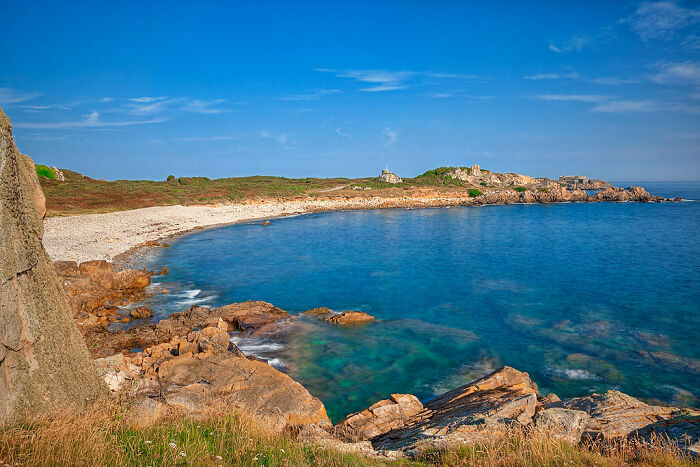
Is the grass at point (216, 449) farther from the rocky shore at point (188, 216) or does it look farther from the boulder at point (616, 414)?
the rocky shore at point (188, 216)

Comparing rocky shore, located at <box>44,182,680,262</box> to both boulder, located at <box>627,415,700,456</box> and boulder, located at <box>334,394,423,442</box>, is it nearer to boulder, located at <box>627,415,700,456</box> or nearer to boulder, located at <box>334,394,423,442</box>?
boulder, located at <box>334,394,423,442</box>

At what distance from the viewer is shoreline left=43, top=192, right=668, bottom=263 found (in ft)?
91.6

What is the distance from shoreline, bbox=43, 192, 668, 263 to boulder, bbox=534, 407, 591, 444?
24834 millimetres

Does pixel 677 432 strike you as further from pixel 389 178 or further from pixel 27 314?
pixel 389 178

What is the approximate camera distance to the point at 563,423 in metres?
6.36

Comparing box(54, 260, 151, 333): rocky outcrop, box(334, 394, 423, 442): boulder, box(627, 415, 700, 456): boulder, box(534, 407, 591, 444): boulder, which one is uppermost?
box(627, 415, 700, 456): boulder

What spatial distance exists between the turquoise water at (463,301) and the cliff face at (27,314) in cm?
640

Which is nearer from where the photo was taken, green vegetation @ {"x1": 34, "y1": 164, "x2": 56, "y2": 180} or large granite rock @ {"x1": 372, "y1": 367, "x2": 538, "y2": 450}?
large granite rock @ {"x1": 372, "y1": 367, "x2": 538, "y2": 450}

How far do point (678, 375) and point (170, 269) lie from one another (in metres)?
25.6

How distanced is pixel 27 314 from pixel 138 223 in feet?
131

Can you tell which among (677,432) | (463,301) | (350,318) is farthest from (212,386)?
(463,301)

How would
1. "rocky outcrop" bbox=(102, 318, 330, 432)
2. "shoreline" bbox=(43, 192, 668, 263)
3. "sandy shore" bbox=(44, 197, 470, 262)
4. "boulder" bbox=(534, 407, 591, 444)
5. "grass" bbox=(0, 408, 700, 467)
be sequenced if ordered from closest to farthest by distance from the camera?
"grass" bbox=(0, 408, 700, 467) → "boulder" bbox=(534, 407, 591, 444) → "rocky outcrop" bbox=(102, 318, 330, 432) → "sandy shore" bbox=(44, 197, 470, 262) → "shoreline" bbox=(43, 192, 668, 263)

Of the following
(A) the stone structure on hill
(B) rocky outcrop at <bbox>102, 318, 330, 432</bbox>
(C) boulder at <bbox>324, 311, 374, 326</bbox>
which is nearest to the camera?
(B) rocky outcrop at <bbox>102, 318, 330, 432</bbox>

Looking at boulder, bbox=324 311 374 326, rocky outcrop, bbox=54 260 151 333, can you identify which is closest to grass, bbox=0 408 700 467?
rocky outcrop, bbox=54 260 151 333
